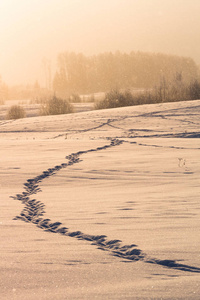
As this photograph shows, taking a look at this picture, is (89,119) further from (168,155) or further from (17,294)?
(17,294)

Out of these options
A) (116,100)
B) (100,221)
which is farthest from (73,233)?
(116,100)

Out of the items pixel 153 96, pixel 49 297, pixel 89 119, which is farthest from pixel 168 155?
pixel 153 96

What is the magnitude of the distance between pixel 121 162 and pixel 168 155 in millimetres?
839

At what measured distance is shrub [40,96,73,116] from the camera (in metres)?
16.2

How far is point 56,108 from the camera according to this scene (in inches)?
643

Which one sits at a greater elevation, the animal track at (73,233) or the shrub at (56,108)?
the shrub at (56,108)

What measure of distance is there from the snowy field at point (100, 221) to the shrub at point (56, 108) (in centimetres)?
882

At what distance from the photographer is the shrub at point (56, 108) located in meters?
16.2

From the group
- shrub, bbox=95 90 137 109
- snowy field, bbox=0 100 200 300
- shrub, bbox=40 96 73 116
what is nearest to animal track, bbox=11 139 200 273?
snowy field, bbox=0 100 200 300

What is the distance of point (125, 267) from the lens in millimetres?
2191

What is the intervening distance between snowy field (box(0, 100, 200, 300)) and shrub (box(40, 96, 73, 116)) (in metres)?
8.82

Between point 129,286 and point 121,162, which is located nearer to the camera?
point 129,286

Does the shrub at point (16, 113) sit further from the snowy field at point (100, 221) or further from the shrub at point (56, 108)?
the snowy field at point (100, 221)

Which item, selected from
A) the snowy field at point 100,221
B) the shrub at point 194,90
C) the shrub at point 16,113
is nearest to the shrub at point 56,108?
the shrub at point 16,113
